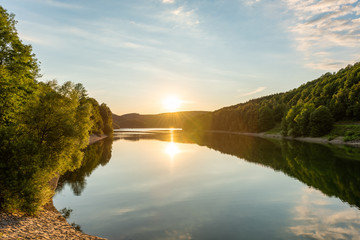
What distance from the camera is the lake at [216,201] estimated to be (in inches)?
829

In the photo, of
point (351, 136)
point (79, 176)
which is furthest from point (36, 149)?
point (351, 136)

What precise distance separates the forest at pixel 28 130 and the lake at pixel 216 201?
5602mm

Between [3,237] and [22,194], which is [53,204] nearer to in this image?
[22,194]

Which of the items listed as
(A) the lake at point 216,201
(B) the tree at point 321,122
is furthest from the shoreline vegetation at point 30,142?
(B) the tree at point 321,122

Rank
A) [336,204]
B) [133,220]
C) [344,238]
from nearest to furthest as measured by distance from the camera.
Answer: [344,238] → [133,220] → [336,204]

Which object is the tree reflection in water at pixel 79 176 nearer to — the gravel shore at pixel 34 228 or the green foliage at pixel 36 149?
the green foliage at pixel 36 149

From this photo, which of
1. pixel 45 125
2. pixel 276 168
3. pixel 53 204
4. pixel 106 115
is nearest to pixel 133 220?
pixel 53 204

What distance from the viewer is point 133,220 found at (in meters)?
23.4

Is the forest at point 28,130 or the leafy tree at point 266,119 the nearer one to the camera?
the forest at point 28,130

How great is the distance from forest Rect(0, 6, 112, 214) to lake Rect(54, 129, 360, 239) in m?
5.60

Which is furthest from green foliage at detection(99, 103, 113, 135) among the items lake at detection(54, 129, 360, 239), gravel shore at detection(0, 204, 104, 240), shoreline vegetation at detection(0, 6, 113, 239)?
gravel shore at detection(0, 204, 104, 240)

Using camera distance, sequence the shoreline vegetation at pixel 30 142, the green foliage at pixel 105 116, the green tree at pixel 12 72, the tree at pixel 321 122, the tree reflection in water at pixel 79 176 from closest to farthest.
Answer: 1. the shoreline vegetation at pixel 30 142
2. the green tree at pixel 12 72
3. the tree reflection in water at pixel 79 176
4. the tree at pixel 321 122
5. the green foliage at pixel 105 116

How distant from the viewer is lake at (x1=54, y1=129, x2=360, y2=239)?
21.1m

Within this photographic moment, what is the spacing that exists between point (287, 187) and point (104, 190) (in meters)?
27.1
